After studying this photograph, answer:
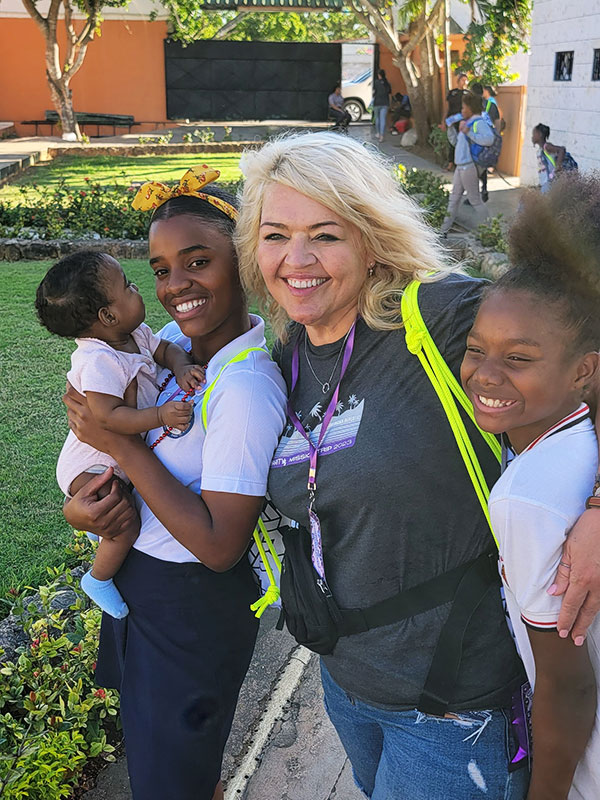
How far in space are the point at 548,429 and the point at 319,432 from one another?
507mm

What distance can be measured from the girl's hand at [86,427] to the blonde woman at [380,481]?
0.48 m

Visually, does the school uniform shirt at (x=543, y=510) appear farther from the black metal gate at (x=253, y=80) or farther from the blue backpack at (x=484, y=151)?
the black metal gate at (x=253, y=80)

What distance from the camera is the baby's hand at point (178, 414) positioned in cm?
193

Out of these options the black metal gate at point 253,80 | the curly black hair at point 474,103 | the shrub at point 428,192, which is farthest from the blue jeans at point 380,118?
the curly black hair at point 474,103

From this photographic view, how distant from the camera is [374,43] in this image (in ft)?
91.1

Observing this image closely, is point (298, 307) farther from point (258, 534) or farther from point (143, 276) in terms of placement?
point (143, 276)

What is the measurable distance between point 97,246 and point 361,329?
8.82 meters

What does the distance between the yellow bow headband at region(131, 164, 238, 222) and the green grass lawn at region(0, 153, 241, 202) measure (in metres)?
12.2

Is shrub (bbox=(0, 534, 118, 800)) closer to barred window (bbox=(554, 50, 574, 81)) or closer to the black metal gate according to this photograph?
barred window (bbox=(554, 50, 574, 81))

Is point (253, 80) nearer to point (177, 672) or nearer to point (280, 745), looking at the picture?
point (280, 745)

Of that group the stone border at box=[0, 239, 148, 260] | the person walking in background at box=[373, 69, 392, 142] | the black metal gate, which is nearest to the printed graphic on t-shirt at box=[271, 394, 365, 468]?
the stone border at box=[0, 239, 148, 260]

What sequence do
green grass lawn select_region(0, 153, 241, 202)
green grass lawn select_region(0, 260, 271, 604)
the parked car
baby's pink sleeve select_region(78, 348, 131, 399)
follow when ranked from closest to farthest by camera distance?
baby's pink sleeve select_region(78, 348, 131, 399) < green grass lawn select_region(0, 260, 271, 604) < green grass lawn select_region(0, 153, 241, 202) < the parked car

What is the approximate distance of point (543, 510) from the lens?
1312 mm

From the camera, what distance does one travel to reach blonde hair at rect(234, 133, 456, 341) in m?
1.77
